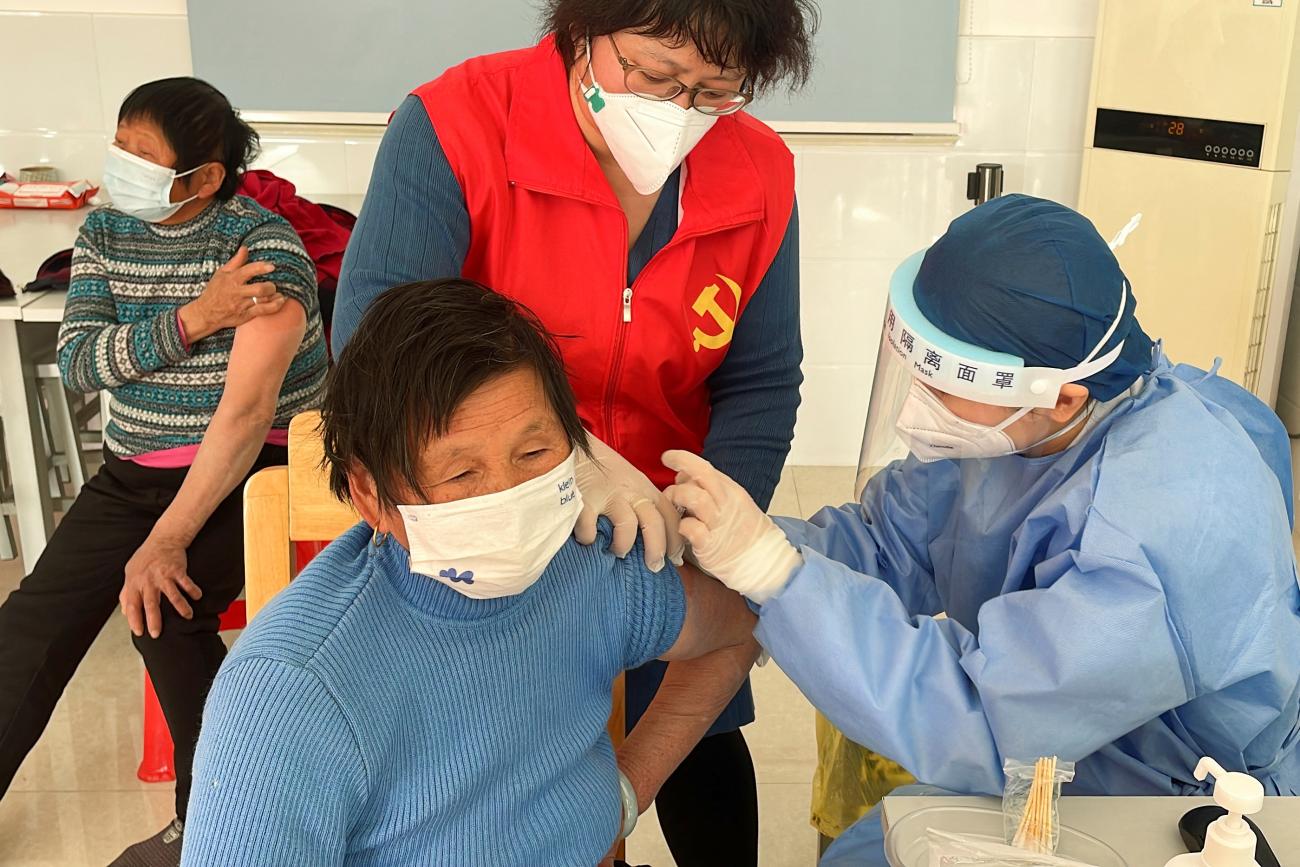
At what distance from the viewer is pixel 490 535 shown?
113 cm

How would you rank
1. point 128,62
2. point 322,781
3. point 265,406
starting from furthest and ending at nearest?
point 128,62 < point 265,406 < point 322,781

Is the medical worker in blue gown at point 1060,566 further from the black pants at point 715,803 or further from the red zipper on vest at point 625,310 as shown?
the black pants at point 715,803

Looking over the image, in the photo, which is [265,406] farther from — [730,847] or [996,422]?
[996,422]

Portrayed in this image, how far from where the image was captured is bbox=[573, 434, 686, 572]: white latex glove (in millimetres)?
1316

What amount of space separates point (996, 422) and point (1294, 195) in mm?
2495

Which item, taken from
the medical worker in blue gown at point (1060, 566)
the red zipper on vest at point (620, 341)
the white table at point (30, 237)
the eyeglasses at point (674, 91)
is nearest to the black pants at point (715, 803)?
the medical worker in blue gown at point (1060, 566)

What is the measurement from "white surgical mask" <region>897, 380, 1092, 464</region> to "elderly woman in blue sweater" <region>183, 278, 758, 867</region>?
36 centimetres

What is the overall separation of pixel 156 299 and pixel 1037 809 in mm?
1877

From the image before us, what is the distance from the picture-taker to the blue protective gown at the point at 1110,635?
44.9 inches

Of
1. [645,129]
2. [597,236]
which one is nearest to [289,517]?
[597,236]

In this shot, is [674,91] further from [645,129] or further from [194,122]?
[194,122]

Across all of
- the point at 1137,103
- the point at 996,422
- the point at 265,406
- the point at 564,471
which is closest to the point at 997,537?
the point at 996,422

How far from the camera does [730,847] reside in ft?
5.67

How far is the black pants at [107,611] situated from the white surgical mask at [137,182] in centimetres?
48
